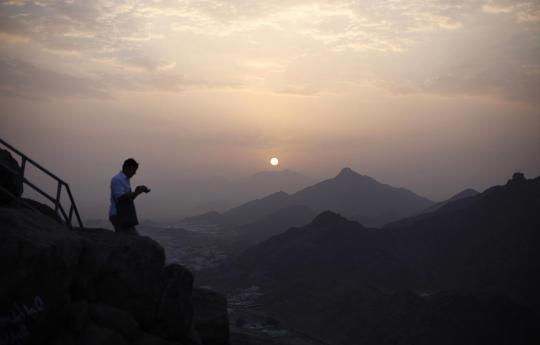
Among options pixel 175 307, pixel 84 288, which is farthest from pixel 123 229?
pixel 175 307

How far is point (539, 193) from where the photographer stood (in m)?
82.0

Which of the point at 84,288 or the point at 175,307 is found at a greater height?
the point at 84,288

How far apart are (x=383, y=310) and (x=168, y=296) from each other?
5326 cm

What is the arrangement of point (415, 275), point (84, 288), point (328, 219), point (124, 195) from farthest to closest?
1. point (328, 219)
2. point (415, 275)
3. point (124, 195)
4. point (84, 288)

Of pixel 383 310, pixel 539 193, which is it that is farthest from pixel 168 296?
pixel 539 193

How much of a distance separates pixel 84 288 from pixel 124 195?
226 cm

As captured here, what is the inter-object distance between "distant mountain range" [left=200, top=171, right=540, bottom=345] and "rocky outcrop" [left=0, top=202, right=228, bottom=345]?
155 feet

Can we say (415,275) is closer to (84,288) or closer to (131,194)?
(131,194)

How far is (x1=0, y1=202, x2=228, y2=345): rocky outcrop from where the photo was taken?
25.8 ft

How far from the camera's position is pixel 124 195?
10.5 metres

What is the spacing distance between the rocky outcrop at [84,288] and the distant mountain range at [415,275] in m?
47.3

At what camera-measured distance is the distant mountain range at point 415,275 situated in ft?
173

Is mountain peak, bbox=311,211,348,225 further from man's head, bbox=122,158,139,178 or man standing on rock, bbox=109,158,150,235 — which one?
man's head, bbox=122,158,139,178

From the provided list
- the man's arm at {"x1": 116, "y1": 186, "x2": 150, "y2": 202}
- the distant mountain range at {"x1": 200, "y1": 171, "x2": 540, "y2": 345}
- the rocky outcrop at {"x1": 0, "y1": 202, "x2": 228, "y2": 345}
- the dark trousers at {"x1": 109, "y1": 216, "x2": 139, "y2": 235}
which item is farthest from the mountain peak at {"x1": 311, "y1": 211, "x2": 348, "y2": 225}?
the man's arm at {"x1": 116, "y1": 186, "x2": 150, "y2": 202}
